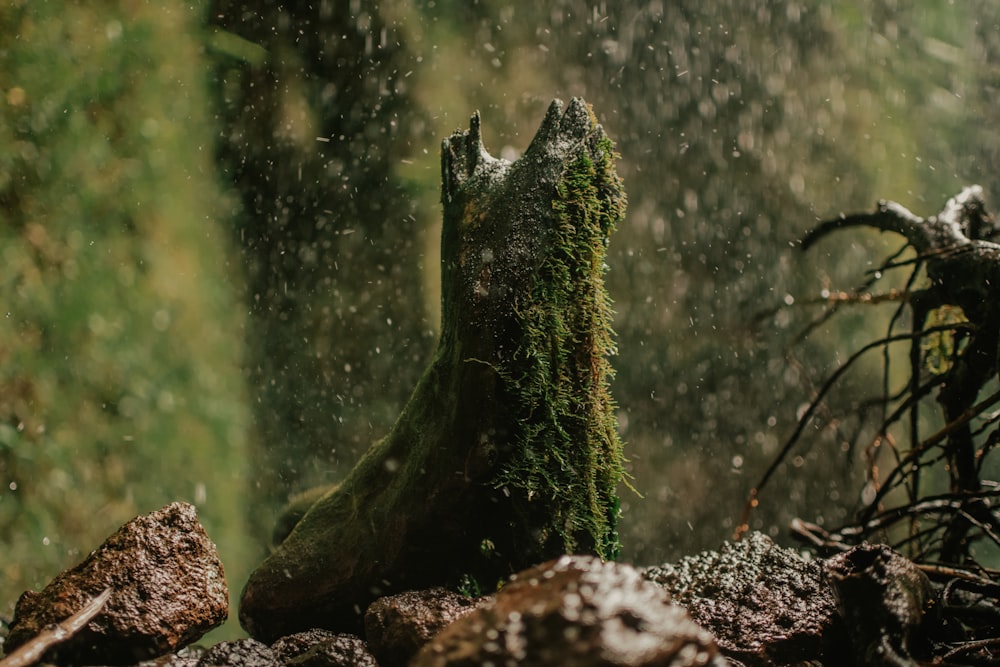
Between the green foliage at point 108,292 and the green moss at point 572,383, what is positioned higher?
the green foliage at point 108,292

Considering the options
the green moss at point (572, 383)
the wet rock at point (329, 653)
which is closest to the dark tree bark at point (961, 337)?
the green moss at point (572, 383)

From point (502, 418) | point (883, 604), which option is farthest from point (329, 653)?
point (883, 604)

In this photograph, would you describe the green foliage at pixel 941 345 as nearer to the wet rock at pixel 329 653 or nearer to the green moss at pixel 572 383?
the green moss at pixel 572 383

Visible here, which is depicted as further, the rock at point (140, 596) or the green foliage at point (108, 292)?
the green foliage at point (108, 292)

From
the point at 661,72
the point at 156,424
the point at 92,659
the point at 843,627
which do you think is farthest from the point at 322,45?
the point at 843,627

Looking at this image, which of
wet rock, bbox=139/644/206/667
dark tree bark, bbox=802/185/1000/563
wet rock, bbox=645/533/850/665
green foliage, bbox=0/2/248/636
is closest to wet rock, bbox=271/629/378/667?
wet rock, bbox=139/644/206/667
